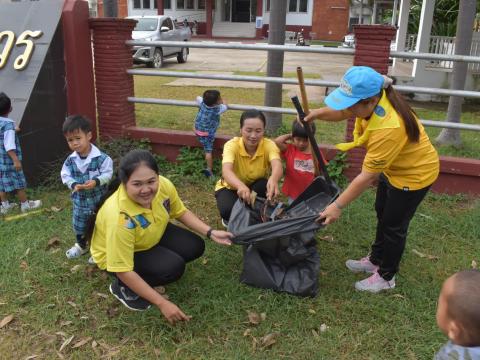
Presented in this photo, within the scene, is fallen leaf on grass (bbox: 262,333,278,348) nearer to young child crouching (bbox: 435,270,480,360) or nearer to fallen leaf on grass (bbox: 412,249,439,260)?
young child crouching (bbox: 435,270,480,360)

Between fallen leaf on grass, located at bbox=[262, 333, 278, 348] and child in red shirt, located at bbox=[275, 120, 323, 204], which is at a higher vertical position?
child in red shirt, located at bbox=[275, 120, 323, 204]

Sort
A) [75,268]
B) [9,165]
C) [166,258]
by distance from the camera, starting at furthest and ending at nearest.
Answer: [9,165]
[75,268]
[166,258]

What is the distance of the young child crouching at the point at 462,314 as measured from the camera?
1.40 metres

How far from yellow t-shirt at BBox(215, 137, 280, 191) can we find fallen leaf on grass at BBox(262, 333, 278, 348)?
1.31m

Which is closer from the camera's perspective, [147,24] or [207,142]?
[207,142]

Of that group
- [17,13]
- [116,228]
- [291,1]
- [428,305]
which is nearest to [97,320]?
[116,228]

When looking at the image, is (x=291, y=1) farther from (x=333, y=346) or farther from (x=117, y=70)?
(x=333, y=346)

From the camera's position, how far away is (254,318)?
2.78 m

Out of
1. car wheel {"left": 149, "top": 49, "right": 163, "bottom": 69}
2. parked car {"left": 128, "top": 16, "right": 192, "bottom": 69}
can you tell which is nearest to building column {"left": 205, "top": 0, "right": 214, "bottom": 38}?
parked car {"left": 128, "top": 16, "right": 192, "bottom": 69}

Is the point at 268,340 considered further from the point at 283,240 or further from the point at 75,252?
the point at 75,252

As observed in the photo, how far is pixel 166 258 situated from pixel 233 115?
521 centimetres

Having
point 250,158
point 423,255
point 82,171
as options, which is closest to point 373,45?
point 250,158

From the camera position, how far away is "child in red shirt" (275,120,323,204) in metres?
3.53

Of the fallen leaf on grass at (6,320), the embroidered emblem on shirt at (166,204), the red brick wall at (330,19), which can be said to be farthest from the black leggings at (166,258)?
the red brick wall at (330,19)
